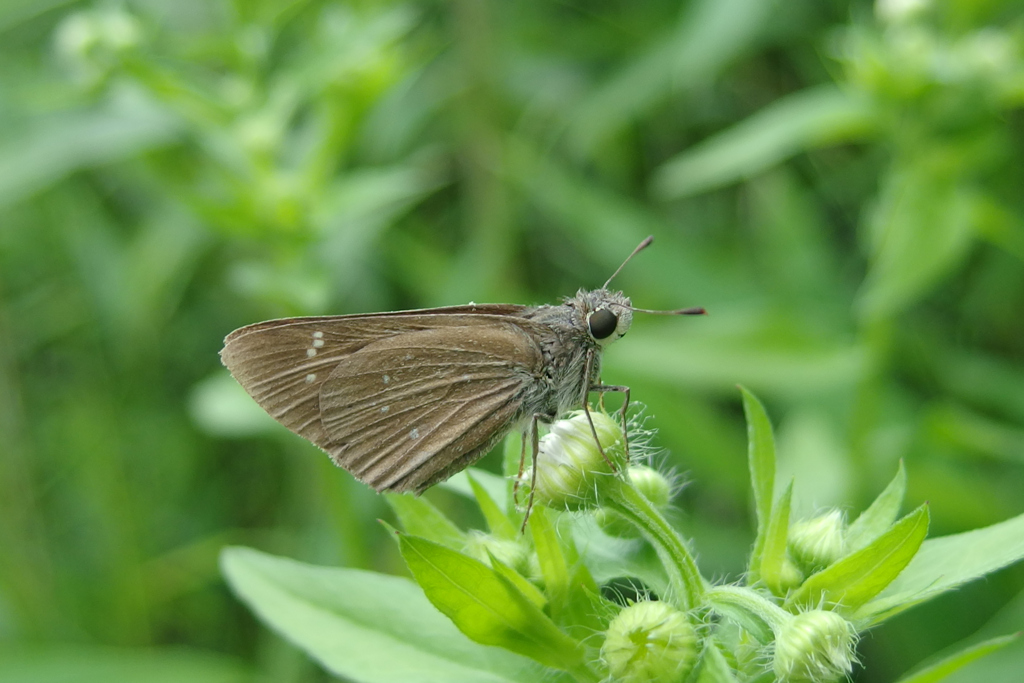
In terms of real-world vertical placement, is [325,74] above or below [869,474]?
above

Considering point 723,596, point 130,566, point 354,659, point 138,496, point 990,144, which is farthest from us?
point 138,496

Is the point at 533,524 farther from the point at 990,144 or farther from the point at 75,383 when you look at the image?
the point at 75,383

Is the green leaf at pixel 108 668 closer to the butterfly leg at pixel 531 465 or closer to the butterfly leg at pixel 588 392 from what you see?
the butterfly leg at pixel 531 465

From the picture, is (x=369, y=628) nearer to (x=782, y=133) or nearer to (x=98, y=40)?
(x=782, y=133)

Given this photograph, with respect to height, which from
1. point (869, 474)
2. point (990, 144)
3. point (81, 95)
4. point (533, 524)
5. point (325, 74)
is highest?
point (81, 95)

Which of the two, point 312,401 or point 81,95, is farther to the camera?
point 81,95

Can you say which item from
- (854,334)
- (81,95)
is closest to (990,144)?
(854,334)

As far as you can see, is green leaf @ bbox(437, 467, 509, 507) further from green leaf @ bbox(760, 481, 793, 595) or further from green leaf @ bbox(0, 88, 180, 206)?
green leaf @ bbox(0, 88, 180, 206)
